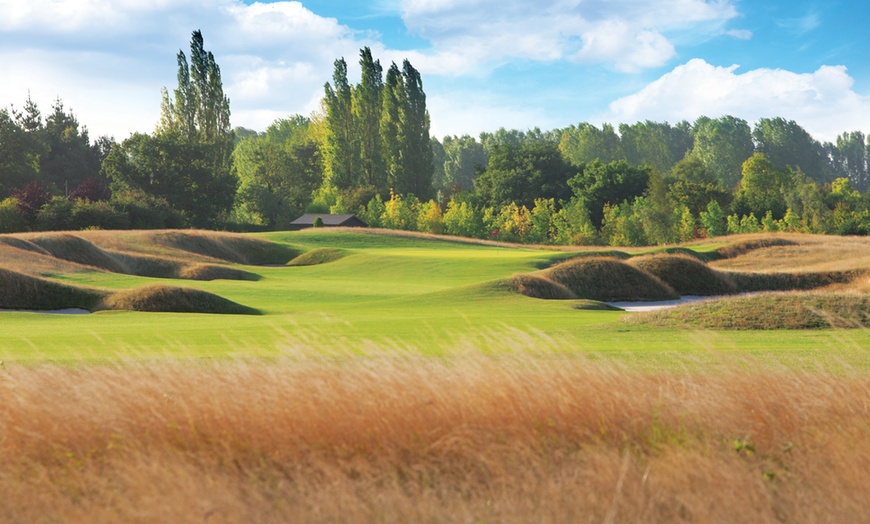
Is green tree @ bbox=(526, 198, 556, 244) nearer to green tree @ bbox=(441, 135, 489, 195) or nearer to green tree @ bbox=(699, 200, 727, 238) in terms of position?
green tree @ bbox=(699, 200, 727, 238)

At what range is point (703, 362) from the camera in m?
11.6

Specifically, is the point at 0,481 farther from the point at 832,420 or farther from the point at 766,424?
the point at 832,420

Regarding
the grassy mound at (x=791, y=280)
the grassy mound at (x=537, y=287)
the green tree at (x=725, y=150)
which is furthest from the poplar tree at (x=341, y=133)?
the green tree at (x=725, y=150)

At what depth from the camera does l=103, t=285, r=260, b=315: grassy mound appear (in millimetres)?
25031

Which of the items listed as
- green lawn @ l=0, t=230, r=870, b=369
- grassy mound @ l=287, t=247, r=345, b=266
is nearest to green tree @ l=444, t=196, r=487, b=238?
grassy mound @ l=287, t=247, r=345, b=266

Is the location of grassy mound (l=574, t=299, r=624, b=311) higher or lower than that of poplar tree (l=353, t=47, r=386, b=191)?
lower

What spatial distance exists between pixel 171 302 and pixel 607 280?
1529 centimetres

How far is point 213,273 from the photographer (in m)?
38.0

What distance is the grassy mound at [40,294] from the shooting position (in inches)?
1002

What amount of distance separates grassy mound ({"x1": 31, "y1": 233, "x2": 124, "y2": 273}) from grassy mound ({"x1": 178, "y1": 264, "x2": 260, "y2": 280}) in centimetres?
283

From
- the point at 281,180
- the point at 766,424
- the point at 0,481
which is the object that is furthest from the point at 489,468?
the point at 281,180

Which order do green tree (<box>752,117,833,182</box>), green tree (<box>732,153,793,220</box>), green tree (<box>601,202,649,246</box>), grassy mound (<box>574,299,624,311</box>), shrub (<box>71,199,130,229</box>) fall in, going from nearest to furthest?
grassy mound (<box>574,299,624,311</box>) < shrub (<box>71,199,130,229</box>) < green tree (<box>601,202,649,246</box>) < green tree (<box>732,153,793,220</box>) < green tree (<box>752,117,833,182</box>)

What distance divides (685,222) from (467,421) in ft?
206

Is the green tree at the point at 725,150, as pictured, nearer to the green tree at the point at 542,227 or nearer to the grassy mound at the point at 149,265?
the green tree at the point at 542,227
